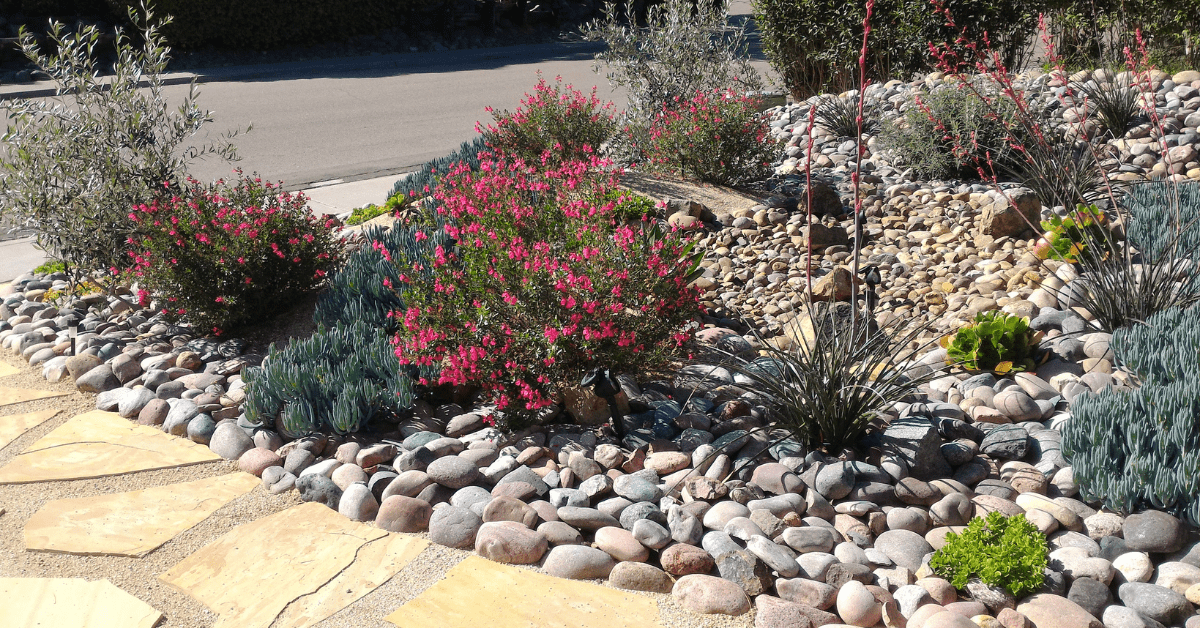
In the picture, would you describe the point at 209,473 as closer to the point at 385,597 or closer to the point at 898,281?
the point at 385,597

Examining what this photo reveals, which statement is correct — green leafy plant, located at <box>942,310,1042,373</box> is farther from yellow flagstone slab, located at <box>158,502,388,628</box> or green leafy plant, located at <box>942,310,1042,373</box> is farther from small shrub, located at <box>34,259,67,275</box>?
small shrub, located at <box>34,259,67,275</box>

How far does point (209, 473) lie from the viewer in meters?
3.44

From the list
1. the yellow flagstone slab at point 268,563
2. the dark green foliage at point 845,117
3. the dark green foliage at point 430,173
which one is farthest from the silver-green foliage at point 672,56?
the yellow flagstone slab at point 268,563

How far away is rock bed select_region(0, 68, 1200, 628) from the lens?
2.48m

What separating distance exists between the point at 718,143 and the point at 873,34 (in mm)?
3471

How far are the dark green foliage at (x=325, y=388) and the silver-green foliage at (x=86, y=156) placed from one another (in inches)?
77.5

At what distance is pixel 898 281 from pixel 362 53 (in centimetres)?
1517

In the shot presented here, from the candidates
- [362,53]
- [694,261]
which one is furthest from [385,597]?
[362,53]

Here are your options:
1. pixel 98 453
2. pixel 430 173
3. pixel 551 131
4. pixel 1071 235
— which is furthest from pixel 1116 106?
pixel 98 453

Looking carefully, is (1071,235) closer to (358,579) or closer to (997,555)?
(997,555)

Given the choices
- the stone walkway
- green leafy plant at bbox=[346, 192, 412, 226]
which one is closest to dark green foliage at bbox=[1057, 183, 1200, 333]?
the stone walkway

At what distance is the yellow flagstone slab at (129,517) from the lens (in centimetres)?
292

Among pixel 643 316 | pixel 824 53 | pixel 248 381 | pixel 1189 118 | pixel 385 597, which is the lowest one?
pixel 385 597

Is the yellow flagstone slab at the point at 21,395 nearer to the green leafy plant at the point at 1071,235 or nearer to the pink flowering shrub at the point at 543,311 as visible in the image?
the pink flowering shrub at the point at 543,311
